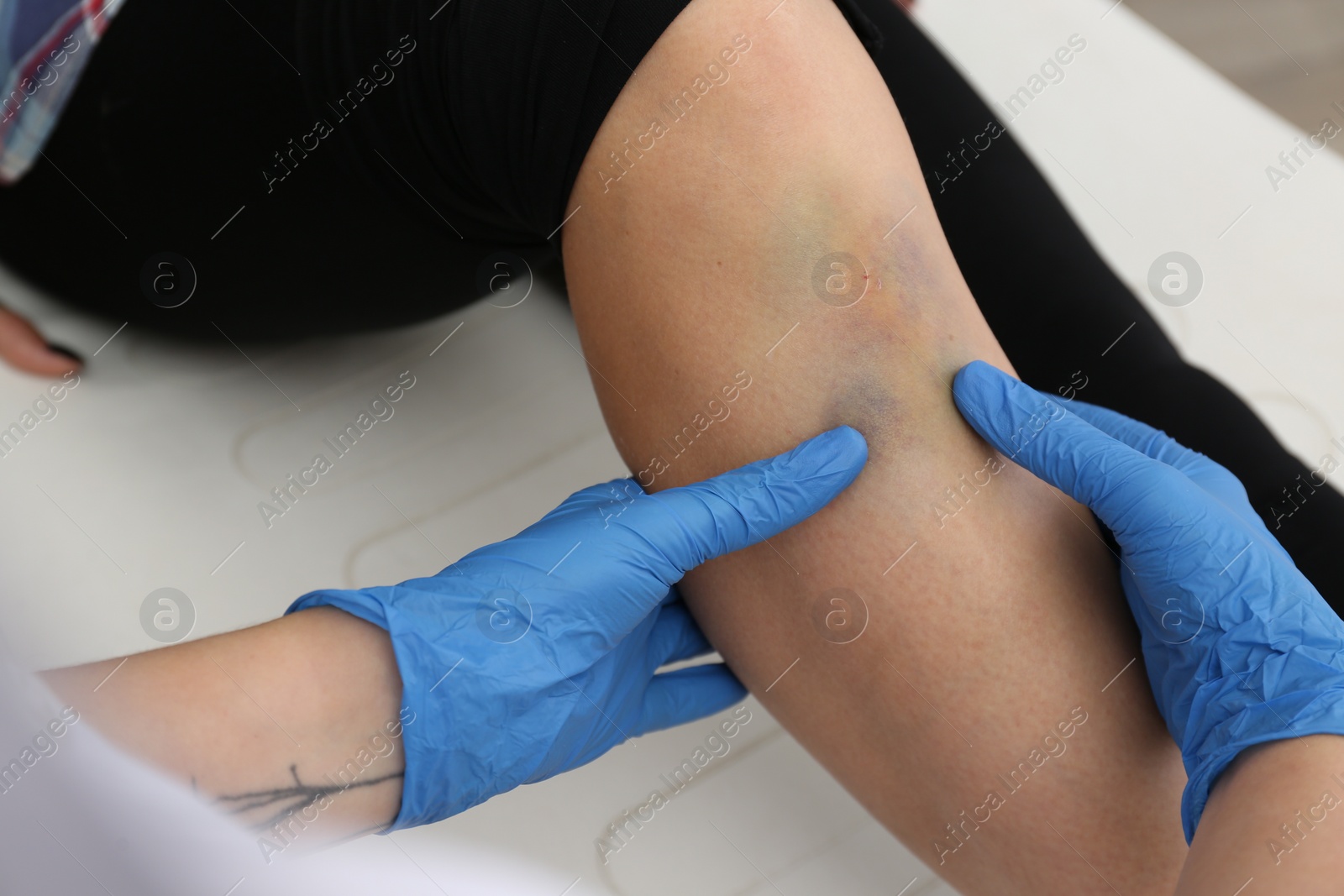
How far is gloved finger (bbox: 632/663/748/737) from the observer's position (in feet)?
4.01

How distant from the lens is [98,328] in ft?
4.27

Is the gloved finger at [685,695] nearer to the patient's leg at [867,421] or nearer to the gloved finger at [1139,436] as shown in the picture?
the patient's leg at [867,421]

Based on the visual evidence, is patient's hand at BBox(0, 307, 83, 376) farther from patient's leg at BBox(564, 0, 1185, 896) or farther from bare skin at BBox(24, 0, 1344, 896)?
patient's leg at BBox(564, 0, 1185, 896)

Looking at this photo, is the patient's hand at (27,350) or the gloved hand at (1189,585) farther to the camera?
the patient's hand at (27,350)

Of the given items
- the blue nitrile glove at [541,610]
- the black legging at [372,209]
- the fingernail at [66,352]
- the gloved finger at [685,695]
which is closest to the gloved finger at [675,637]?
the gloved finger at [685,695]

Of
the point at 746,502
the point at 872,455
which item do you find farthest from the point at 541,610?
the point at 872,455

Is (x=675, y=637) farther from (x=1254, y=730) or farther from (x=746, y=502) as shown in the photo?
(x=1254, y=730)

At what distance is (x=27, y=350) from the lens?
127 centimetres

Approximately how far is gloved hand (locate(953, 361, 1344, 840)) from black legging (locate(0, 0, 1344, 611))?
266mm

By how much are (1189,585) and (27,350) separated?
1.53 m

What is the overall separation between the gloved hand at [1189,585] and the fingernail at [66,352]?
123 cm

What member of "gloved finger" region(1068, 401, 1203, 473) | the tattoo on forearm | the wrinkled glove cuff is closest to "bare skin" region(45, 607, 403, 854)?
the tattoo on forearm

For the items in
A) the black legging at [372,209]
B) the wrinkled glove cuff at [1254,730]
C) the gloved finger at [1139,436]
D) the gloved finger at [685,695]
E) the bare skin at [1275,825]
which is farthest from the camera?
the gloved finger at [685,695]

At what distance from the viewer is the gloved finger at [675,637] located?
1198 mm
